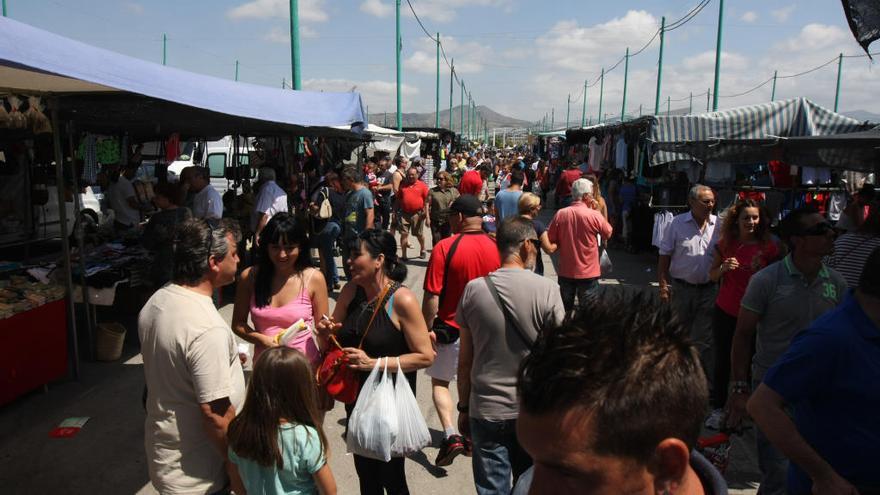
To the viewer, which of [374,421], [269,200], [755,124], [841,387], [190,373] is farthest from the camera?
[755,124]

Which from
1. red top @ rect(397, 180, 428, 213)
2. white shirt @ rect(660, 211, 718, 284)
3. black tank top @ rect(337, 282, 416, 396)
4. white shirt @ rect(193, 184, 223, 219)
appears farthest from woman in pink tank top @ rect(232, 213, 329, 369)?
red top @ rect(397, 180, 428, 213)

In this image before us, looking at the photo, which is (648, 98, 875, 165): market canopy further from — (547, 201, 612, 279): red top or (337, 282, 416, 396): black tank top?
(337, 282, 416, 396): black tank top

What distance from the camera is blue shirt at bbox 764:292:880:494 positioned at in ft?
6.71

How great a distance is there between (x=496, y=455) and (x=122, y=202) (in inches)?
338

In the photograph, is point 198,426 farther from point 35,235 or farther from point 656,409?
point 35,235

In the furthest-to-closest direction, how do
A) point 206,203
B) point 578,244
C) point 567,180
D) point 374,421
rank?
point 567,180
point 206,203
point 578,244
point 374,421

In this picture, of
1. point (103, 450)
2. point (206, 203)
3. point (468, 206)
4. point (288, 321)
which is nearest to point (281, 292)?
point (288, 321)

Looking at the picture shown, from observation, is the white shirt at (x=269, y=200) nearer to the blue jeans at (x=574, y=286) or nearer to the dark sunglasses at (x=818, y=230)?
the blue jeans at (x=574, y=286)

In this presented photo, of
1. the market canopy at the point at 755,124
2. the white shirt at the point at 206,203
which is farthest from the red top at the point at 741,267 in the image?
the white shirt at the point at 206,203

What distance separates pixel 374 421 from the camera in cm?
277

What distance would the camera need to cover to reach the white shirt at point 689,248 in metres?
4.82

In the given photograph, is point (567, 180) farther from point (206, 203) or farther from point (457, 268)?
point (457, 268)

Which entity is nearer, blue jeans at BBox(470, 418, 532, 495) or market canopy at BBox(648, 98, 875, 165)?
blue jeans at BBox(470, 418, 532, 495)

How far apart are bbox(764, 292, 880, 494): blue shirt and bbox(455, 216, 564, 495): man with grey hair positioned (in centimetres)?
99
